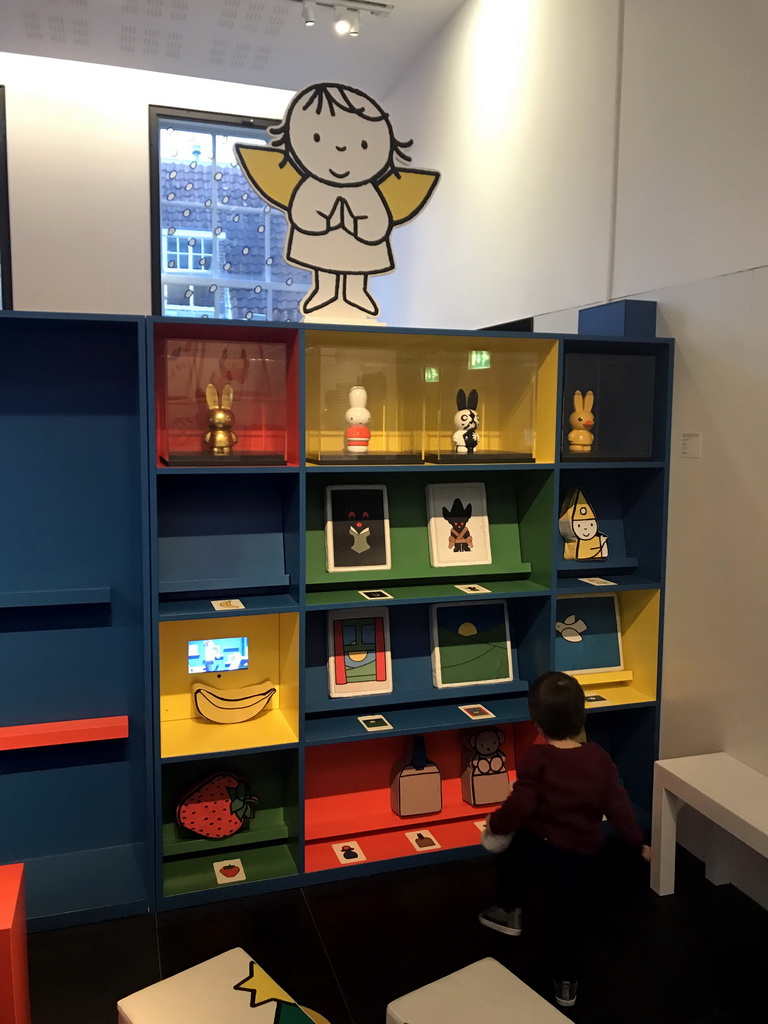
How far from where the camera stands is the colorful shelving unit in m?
2.40

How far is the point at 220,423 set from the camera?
2.40 m

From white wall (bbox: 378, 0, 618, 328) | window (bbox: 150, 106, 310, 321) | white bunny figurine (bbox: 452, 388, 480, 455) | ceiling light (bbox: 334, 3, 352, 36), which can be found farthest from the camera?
window (bbox: 150, 106, 310, 321)

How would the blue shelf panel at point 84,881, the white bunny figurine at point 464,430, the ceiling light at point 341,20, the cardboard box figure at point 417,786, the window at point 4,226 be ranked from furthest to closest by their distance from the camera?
the window at point 4,226 → the ceiling light at point 341,20 → the cardboard box figure at point 417,786 → the white bunny figurine at point 464,430 → the blue shelf panel at point 84,881

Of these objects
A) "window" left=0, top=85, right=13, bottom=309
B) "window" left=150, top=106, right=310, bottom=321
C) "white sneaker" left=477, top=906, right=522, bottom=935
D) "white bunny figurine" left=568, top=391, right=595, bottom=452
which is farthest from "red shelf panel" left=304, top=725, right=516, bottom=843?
"window" left=0, top=85, right=13, bottom=309

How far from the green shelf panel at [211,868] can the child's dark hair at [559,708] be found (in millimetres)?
1021

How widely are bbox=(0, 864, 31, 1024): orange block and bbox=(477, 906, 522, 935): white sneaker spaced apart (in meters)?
1.18

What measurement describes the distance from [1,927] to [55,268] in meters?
3.89

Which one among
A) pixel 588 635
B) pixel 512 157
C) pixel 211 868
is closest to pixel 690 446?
pixel 588 635

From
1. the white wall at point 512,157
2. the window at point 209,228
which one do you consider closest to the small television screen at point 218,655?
the white wall at point 512,157

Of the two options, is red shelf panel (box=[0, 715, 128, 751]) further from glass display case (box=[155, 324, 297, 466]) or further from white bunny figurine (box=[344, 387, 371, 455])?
white bunny figurine (box=[344, 387, 371, 455])

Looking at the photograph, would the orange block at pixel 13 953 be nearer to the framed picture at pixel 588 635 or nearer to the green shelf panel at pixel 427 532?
the green shelf panel at pixel 427 532

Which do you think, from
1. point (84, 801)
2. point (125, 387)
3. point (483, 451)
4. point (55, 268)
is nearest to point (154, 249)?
point (55, 268)

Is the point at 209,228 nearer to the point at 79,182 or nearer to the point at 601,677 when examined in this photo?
the point at 79,182

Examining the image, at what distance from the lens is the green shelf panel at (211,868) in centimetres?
244
